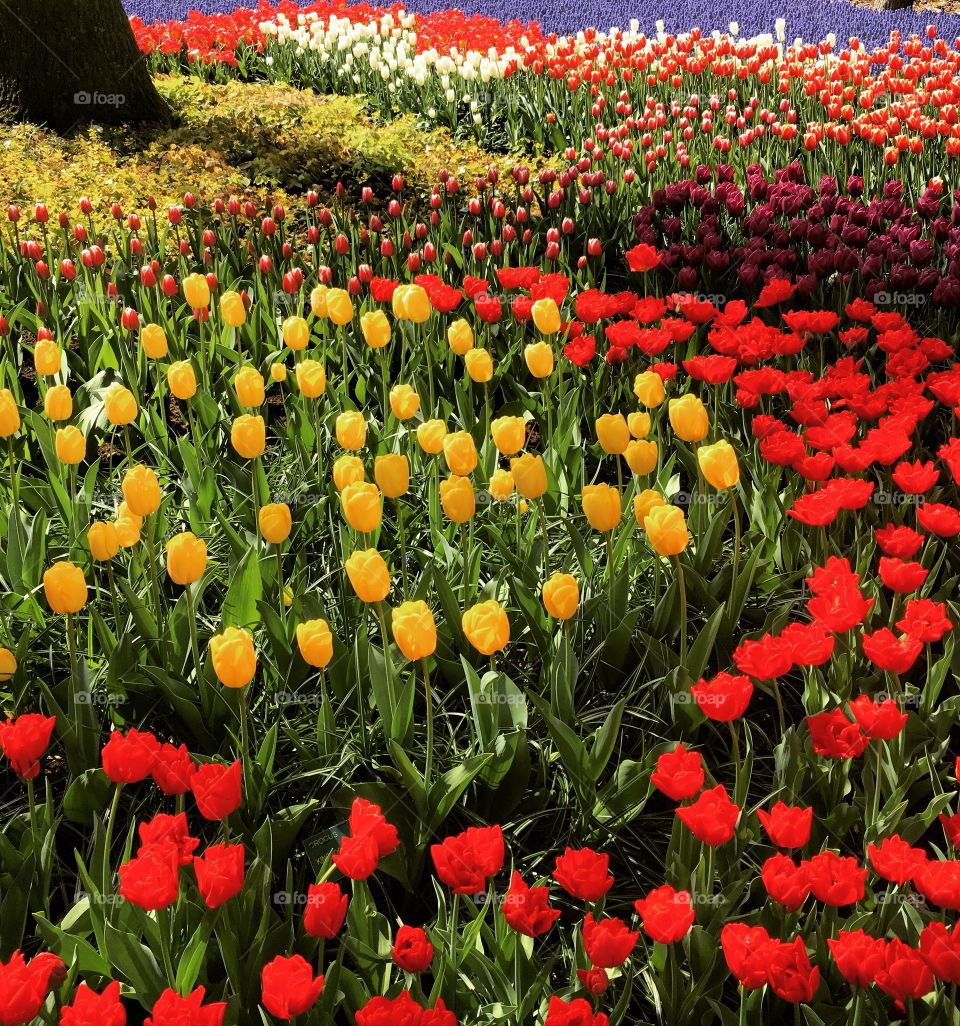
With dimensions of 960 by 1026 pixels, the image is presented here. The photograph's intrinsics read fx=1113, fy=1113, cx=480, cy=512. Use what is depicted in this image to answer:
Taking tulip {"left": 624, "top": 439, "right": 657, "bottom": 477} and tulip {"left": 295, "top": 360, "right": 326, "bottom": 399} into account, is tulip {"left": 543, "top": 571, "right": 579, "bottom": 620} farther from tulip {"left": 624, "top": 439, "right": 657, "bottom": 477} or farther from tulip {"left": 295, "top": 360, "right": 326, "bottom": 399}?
tulip {"left": 295, "top": 360, "right": 326, "bottom": 399}

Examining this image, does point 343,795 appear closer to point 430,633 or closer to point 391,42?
point 430,633

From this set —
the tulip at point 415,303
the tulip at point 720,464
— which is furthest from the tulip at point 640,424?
the tulip at point 415,303

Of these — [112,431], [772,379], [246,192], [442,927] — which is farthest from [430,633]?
[246,192]

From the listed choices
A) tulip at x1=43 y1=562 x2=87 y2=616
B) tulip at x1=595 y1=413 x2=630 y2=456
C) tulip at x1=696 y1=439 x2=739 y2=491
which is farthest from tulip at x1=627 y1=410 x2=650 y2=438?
tulip at x1=43 y1=562 x2=87 y2=616

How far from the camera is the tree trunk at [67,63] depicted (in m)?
7.05

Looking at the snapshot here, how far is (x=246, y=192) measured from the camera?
6305 millimetres

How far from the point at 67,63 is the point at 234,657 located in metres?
6.73

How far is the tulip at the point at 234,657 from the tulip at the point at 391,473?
23.5 inches

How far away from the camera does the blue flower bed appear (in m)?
13.0

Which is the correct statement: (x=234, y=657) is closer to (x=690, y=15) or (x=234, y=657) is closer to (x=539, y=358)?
(x=539, y=358)

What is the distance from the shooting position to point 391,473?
2.28 m

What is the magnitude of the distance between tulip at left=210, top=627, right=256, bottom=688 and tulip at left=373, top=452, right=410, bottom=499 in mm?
598

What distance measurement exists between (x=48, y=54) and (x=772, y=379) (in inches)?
238

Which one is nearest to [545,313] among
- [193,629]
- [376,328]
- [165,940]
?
[376,328]
